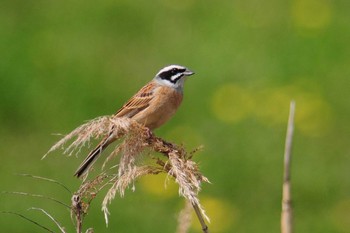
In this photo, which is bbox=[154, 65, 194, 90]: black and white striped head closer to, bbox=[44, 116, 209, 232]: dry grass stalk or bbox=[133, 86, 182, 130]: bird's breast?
bbox=[133, 86, 182, 130]: bird's breast

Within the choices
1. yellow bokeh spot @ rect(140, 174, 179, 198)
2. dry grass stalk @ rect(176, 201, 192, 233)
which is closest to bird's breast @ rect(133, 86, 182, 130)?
dry grass stalk @ rect(176, 201, 192, 233)

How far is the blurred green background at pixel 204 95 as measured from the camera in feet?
34.4

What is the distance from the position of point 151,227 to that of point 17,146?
2085 millimetres

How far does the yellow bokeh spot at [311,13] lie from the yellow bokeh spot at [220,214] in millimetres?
3273

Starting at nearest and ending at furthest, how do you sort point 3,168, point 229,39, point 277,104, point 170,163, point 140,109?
point 170,163, point 140,109, point 3,168, point 277,104, point 229,39

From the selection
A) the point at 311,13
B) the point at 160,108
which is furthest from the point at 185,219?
the point at 311,13

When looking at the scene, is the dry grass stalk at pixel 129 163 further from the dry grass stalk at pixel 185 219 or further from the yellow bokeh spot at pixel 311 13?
the yellow bokeh spot at pixel 311 13

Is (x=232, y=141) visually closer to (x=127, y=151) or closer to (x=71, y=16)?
(x=71, y=16)

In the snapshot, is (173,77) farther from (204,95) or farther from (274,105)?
(274,105)

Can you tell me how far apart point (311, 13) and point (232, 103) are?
2.10 meters

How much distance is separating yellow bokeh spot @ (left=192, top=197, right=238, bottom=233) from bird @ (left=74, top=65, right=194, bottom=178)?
3.08m

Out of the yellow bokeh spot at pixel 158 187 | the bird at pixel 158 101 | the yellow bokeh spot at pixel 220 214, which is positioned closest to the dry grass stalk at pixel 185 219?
the bird at pixel 158 101

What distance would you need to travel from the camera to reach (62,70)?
12258mm

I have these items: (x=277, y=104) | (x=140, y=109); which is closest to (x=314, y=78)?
(x=277, y=104)
